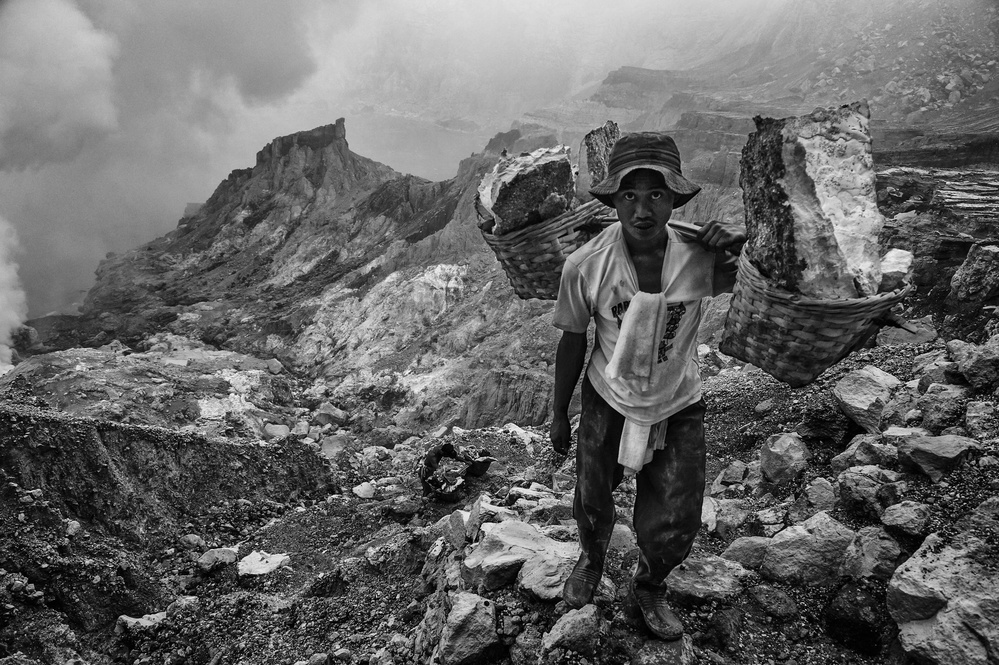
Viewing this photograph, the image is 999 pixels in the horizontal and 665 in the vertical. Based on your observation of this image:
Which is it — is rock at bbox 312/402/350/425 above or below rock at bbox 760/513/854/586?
below

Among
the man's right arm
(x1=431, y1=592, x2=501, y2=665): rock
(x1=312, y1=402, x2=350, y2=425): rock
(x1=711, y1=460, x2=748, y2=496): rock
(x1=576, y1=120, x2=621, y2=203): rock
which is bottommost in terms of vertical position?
(x1=312, y1=402, x2=350, y2=425): rock

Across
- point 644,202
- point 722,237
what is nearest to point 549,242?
point 644,202

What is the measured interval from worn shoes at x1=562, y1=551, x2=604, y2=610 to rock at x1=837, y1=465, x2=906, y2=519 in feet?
3.69

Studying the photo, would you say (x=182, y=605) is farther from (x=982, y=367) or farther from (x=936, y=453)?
(x=982, y=367)

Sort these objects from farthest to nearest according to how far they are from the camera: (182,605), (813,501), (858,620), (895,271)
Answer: (182,605) → (813,501) → (858,620) → (895,271)

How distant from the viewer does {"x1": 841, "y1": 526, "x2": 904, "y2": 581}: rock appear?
6.34 feet

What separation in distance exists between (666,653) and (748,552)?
2.37 ft

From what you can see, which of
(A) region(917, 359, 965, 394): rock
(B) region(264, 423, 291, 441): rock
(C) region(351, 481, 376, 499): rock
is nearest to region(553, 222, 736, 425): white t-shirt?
(A) region(917, 359, 965, 394): rock

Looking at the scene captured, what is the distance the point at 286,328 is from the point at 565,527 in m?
15.7

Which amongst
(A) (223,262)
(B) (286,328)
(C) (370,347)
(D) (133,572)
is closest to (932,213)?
(D) (133,572)

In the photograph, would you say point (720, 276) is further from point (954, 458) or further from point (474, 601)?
point (474, 601)

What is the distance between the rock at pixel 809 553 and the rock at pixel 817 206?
1.27 m

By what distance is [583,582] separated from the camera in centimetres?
194

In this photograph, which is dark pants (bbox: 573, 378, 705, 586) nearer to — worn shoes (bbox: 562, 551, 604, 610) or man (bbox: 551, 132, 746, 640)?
man (bbox: 551, 132, 746, 640)
